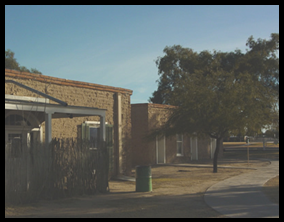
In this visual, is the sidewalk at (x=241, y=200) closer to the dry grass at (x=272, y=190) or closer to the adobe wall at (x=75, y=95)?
the dry grass at (x=272, y=190)

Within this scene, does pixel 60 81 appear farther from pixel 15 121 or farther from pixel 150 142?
pixel 150 142

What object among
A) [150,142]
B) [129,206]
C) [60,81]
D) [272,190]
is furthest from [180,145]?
[129,206]

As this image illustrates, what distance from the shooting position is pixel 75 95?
16422mm

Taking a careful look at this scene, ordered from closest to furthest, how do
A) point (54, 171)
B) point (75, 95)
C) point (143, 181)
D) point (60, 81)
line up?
point (54, 171)
point (143, 181)
point (60, 81)
point (75, 95)

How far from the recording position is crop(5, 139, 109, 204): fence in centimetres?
1021

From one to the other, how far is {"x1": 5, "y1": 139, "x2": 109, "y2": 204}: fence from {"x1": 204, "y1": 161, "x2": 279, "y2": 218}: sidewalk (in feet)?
12.5

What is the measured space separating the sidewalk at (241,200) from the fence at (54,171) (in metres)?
3.82

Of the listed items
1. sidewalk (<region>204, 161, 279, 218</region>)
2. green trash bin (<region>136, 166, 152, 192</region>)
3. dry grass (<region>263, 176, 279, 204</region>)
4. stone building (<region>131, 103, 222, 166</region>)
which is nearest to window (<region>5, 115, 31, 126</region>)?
green trash bin (<region>136, 166, 152, 192</region>)

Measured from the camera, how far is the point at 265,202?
10.8 m

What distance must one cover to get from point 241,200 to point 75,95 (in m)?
8.57

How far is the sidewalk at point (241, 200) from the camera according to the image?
9.34 meters

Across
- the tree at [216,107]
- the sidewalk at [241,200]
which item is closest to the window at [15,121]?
the sidewalk at [241,200]

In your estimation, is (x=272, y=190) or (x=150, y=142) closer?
(x=272, y=190)

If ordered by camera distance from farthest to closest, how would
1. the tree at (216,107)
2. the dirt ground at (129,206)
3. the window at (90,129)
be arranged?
the tree at (216,107), the window at (90,129), the dirt ground at (129,206)
